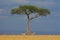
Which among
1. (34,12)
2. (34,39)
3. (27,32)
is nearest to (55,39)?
(34,39)

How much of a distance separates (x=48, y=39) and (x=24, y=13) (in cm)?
348

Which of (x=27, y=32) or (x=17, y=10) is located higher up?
(x=17, y=10)

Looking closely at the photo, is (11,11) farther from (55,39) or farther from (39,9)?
(55,39)

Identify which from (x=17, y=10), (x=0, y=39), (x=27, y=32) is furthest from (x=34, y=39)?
(x=17, y=10)

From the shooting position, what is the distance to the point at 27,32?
9219 millimetres

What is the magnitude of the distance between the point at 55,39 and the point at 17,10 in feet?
11.5

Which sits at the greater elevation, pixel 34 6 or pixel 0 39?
pixel 34 6

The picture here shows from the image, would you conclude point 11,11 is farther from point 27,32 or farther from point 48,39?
point 48,39

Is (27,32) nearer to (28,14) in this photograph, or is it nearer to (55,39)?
(28,14)

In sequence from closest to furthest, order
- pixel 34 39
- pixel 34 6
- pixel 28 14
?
pixel 34 39 < pixel 34 6 < pixel 28 14

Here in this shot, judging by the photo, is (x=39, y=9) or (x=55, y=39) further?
(x=39, y=9)

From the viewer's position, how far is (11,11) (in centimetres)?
921

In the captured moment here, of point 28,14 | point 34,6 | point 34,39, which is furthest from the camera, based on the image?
point 28,14

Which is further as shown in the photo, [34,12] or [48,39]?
[34,12]
